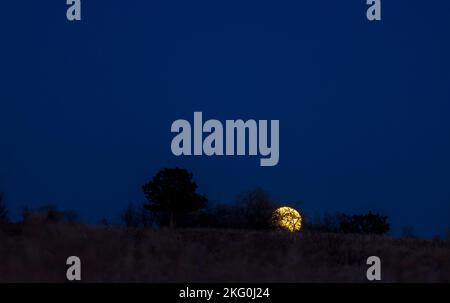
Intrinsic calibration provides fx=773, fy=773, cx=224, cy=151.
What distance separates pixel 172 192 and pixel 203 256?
28.0 metres

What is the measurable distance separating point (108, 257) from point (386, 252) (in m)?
6.72

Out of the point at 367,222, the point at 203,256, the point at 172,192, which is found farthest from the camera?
the point at 367,222

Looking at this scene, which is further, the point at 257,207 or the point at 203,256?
the point at 257,207

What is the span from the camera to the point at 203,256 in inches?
647

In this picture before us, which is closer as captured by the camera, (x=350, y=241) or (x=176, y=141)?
(x=350, y=241)

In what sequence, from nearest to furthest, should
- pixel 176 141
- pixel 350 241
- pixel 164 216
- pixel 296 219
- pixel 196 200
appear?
pixel 350 241, pixel 176 141, pixel 296 219, pixel 196 200, pixel 164 216

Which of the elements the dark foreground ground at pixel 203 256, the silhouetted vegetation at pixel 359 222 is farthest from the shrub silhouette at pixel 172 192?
the dark foreground ground at pixel 203 256

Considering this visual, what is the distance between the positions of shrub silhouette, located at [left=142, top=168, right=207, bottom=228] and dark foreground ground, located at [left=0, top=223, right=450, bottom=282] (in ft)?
77.6

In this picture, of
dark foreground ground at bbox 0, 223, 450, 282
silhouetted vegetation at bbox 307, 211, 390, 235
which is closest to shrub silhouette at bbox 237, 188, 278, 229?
silhouetted vegetation at bbox 307, 211, 390, 235

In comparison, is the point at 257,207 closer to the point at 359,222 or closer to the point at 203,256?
the point at 359,222

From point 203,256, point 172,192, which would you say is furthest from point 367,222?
point 203,256
